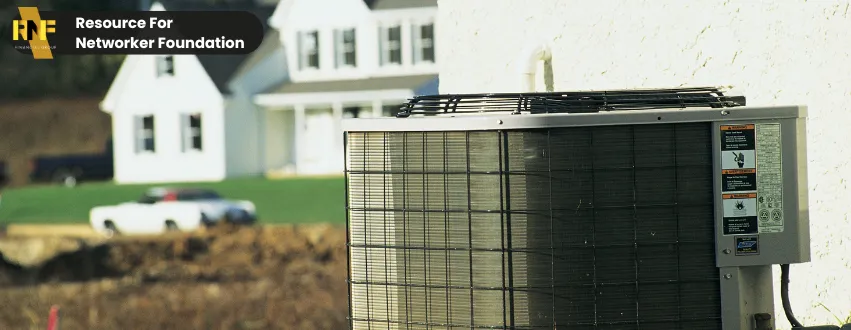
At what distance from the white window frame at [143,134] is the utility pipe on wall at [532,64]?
30187mm

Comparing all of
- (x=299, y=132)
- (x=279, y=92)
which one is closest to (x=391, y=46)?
(x=299, y=132)

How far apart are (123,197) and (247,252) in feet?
32.5

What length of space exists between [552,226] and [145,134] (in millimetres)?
34043

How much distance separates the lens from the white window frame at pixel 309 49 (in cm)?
3203

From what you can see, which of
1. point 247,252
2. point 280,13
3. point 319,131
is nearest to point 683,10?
point 247,252

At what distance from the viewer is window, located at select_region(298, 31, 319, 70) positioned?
3203 centimetres

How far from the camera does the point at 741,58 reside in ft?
14.3

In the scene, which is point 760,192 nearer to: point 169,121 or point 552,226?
point 552,226

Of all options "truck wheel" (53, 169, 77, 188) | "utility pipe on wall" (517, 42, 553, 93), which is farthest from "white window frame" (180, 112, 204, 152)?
"utility pipe on wall" (517, 42, 553, 93)

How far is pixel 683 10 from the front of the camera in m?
4.57

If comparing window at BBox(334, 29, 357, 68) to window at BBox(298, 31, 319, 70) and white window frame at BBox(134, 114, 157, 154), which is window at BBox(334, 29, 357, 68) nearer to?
window at BBox(298, 31, 319, 70)

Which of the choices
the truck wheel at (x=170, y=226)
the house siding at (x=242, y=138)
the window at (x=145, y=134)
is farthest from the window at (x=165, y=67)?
the truck wheel at (x=170, y=226)

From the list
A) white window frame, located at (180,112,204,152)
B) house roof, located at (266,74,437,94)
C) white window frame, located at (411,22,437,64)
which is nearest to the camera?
house roof, located at (266,74,437,94)

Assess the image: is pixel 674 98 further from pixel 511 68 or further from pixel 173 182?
pixel 173 182
